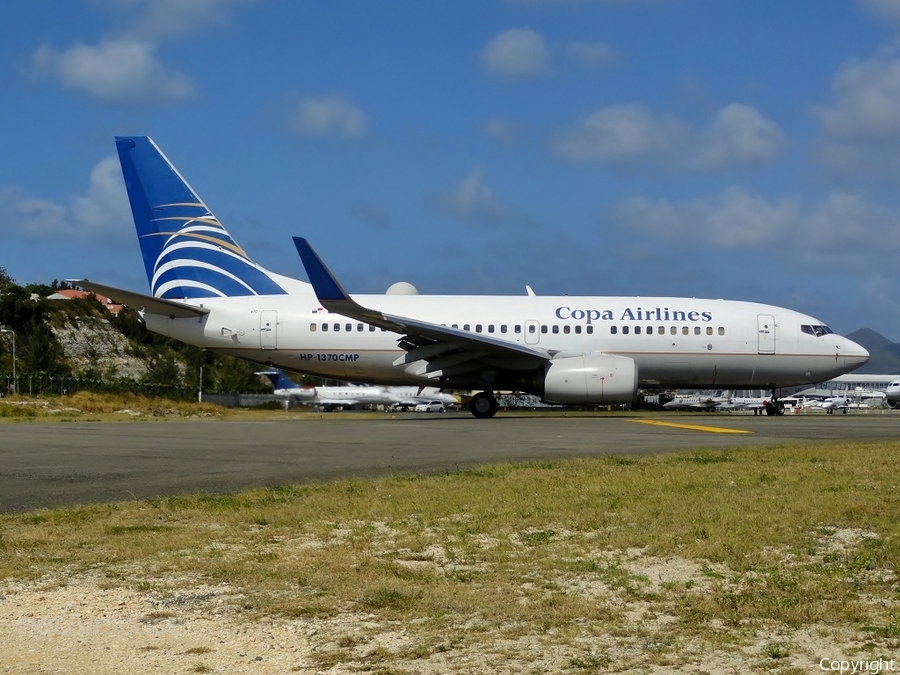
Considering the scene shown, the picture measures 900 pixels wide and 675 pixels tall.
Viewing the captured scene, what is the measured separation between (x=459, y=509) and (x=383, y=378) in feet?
64.9

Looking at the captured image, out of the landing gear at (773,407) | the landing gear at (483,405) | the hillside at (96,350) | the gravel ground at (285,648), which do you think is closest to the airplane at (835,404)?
the hillside at (96,350)

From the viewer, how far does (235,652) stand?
165 inches

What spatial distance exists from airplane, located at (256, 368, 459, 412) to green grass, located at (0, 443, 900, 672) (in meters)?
47.2

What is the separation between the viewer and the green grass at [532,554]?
453cm

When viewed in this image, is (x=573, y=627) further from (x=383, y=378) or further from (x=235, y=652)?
(x=383, y=378)

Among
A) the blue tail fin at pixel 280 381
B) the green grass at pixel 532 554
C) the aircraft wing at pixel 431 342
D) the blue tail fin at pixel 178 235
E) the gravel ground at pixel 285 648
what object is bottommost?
the gravel ground at pixel 285 648

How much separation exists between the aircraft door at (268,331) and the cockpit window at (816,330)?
49.5 ft

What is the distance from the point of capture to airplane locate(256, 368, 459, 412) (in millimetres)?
59531

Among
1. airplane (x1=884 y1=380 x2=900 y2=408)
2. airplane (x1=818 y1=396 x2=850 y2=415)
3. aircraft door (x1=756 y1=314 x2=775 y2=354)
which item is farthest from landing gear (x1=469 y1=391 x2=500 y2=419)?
airplane (x1=818 y1=396 x2=850 y2=415)

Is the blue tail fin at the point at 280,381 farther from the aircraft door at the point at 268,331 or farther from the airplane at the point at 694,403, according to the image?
the aircraft door at the point at 268,331

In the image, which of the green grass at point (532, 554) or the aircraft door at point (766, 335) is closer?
the green grass at point (532, 554)

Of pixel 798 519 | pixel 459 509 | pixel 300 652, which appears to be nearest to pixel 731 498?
pixel 798 519

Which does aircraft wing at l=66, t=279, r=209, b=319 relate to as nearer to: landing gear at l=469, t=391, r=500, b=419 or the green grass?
landing gear at l=469, t=391, r=500, b=419

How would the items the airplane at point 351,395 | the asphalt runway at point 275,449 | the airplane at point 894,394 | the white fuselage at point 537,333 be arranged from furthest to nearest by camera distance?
the airplane at point 351,395, the airplane at point 894,394, the white fuselage at point 537,333, the asphalt runway at point 275,449
